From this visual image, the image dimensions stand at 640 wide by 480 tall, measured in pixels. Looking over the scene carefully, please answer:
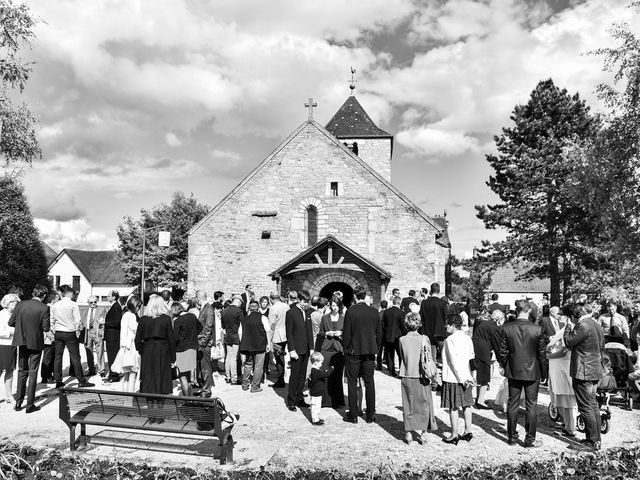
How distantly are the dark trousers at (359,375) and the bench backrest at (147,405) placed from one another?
2413mm

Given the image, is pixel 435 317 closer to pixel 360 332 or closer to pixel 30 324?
pixel 360 332

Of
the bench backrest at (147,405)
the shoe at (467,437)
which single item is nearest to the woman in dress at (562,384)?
the shoe at (467,437)

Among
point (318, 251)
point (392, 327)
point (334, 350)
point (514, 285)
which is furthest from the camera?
point (514, 285)

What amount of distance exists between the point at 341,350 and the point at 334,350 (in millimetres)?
121


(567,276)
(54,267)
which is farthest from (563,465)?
(54,267)

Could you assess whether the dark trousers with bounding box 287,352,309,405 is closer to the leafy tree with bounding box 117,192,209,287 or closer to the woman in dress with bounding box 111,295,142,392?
the woman in dress with bounding box 111,295,142,392

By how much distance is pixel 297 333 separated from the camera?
8.62 meters

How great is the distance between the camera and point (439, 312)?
1028cm

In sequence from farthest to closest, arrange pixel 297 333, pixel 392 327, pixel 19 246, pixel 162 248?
pixel 162 248, pixel 19 246, pixel 392 327, pixel 297 333

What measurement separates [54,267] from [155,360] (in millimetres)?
57281

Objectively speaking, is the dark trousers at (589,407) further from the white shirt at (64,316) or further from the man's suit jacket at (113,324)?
the man's suit jacket at (113,324)

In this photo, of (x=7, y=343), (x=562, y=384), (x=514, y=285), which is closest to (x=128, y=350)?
(x=7, y=343)

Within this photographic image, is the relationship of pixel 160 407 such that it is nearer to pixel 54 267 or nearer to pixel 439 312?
pixel 439 312

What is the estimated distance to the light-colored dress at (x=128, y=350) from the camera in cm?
Result: 834
